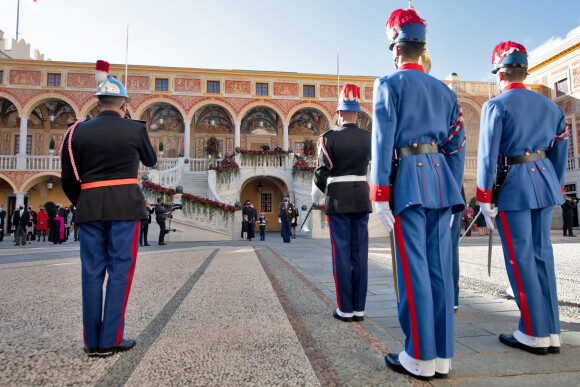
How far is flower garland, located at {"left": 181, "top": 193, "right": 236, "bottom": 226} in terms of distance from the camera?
14.4 m

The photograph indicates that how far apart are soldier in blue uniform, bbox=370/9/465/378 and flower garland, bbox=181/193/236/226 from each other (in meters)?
13.0

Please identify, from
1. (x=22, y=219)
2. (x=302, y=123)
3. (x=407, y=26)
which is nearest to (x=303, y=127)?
(x=302, y=123)

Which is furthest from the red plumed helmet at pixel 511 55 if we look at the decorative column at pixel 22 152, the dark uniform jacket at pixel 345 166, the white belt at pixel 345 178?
the decorative column at pixel 22 152

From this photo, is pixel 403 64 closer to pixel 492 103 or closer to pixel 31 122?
pixel 492 103

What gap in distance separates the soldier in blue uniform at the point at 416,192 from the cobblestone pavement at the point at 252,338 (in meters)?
0.24

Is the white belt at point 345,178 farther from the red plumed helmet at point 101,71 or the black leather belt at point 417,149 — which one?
the red plumed helmet at point 101,71

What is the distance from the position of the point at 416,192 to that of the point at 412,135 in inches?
14.3

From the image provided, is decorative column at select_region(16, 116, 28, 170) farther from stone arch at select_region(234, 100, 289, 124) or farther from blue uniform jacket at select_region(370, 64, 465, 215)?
blue uniform jacket at select_region(370, 64, 465, 215)

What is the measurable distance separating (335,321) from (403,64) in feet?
6.38

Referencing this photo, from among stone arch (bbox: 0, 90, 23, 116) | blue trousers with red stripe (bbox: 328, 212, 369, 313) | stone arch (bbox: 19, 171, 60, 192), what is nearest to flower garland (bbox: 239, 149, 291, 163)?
stone arch (bbox: 19, 171, 60, 192)

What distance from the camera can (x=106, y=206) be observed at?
2395 mm

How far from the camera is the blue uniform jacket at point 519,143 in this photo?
8.23 feet

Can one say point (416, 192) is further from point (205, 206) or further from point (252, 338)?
point (205, 206)

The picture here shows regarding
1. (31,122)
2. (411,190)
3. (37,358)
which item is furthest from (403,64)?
(31,122)
